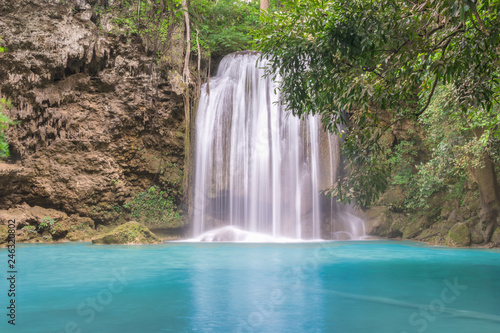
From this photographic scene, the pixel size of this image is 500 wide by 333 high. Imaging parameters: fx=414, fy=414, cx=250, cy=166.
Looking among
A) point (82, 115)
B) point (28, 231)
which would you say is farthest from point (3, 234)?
point (82, 115)

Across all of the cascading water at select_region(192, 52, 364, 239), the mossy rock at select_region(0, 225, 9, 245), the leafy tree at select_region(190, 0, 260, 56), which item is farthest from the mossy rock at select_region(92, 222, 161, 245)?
the leafy tree at select_region(190, 0, 260, 56)

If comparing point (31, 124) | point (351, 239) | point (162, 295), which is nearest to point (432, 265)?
point (162, 295)

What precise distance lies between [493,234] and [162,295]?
12.3 metres

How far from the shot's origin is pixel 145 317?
17.3 feet

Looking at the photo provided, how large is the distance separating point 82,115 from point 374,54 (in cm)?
1539

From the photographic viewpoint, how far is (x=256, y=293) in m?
6.80

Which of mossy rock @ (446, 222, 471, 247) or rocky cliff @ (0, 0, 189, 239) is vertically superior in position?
rocky cliff @ (0, 0, 189, 239)

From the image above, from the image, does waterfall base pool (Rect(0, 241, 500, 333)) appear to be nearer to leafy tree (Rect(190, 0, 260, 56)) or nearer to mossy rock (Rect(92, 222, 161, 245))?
mossy rock (Rect(92, 222, 161, 245))

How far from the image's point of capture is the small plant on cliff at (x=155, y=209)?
1909cm

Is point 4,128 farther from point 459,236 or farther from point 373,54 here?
point 459,236

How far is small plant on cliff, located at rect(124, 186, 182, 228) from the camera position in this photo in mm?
19086

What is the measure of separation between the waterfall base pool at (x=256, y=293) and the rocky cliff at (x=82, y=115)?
6.64m

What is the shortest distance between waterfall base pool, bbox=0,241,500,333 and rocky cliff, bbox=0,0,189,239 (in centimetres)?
664

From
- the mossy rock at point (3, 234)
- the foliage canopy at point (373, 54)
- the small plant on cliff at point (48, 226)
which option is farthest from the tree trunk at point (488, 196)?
the mossy rock at point (3, 234)
